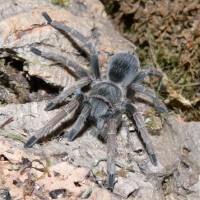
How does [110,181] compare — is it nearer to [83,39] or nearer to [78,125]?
[78,125]

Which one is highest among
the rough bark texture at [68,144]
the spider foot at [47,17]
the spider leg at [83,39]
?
the spider foot at [47,17]

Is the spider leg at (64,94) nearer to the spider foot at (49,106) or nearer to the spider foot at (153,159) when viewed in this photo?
the spider foot at (49,106)

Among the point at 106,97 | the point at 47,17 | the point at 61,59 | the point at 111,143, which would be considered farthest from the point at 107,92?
the point at 47,17

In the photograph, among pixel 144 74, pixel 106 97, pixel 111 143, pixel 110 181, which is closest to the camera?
pixel 110 181

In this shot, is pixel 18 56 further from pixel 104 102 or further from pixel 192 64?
pixel 192 64

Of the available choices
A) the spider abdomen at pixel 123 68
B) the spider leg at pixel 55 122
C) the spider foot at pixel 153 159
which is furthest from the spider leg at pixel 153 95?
the spider leg at pixel 55 122

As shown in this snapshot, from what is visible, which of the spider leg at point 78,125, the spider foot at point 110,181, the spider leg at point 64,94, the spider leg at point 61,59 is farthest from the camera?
the spider leg at point 61,59

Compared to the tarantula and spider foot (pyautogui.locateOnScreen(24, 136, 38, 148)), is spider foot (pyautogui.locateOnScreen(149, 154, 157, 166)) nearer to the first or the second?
the tarantula
